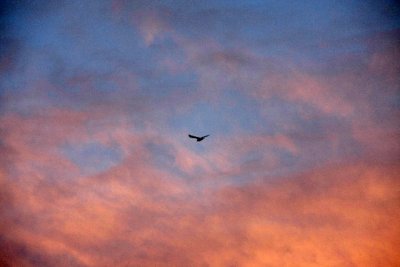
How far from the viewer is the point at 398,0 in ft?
246

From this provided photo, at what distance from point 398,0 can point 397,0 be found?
9cm

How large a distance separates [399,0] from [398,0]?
121mm

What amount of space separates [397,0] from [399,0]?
0.66 feet

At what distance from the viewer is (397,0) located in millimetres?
75000

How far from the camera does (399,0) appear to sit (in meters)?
75.1
